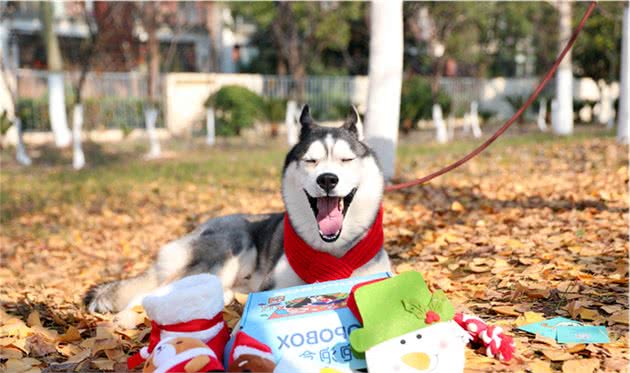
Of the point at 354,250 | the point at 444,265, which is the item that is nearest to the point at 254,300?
the point at 354,250

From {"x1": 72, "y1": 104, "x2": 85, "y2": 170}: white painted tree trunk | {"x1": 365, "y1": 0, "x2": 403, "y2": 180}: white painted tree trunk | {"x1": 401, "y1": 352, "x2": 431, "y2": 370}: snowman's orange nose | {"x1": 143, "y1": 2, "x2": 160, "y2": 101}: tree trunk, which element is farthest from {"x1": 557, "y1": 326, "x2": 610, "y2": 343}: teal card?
{"x1": 143, "y1": 2, "x2": 160, "y2": 101}: tree trunk

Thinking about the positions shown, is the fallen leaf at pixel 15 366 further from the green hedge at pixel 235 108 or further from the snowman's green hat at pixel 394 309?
the green hedge at pixel 235 108

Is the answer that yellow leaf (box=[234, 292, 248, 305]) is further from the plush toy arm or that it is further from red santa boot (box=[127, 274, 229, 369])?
the plush toy arm

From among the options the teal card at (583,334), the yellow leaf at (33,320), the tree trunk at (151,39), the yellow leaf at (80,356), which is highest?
the tree trunk at (151,39)

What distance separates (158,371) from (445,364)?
53.3 inches

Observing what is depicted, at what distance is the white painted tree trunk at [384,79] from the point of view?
846 centimetres

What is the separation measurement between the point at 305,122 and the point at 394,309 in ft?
5.45

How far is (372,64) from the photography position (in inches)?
342

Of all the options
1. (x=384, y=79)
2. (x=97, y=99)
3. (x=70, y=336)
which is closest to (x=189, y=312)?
(x=70, y=336)

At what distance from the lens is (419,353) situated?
9.16 ft

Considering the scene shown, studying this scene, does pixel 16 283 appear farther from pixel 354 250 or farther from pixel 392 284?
pixel 392 284

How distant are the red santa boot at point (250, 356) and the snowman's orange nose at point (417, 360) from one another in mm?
627

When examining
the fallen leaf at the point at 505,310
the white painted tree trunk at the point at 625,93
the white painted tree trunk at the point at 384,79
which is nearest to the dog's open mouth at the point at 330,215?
the fallen leaf at the point at 505,310

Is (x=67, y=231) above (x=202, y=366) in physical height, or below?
below
